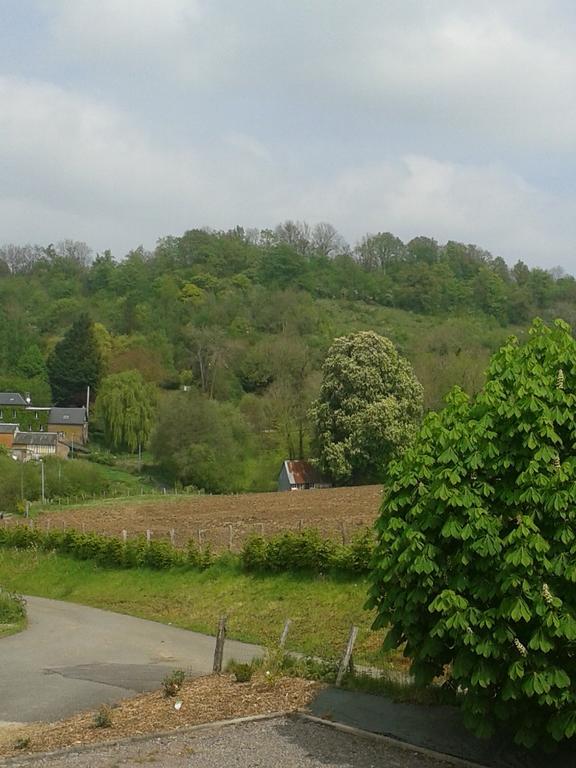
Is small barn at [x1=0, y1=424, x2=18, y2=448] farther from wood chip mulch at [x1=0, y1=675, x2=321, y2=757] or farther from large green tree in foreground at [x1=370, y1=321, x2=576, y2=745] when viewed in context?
large green tree in foreground at [x1=370, y1=321, x2=576, y2=745]

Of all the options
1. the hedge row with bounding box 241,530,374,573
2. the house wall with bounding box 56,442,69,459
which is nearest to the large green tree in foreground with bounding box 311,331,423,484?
the hedge row with bounding box 241,530,374,573

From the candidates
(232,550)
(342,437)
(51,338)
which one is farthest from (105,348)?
(232,550)

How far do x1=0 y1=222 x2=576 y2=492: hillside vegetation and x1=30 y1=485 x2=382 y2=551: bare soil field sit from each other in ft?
54.6

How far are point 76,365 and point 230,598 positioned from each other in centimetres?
7799

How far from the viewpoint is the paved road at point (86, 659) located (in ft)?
53.5

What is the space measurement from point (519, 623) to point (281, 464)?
62770 millimetres

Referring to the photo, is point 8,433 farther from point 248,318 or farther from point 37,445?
point 248,318

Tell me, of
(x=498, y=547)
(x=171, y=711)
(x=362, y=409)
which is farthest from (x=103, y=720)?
(x=362, y=409)

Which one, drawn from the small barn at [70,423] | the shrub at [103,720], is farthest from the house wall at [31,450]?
the shrub at [103,720]

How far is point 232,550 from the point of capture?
107ft

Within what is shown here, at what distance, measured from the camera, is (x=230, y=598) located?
28.4 m

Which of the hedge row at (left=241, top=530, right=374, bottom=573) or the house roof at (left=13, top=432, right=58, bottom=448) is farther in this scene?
the house roof at (left=13, top=432, right=58, bottom=448)

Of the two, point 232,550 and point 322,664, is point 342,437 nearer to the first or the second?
point 232,550

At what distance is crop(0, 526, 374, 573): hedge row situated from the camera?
25.6 m
